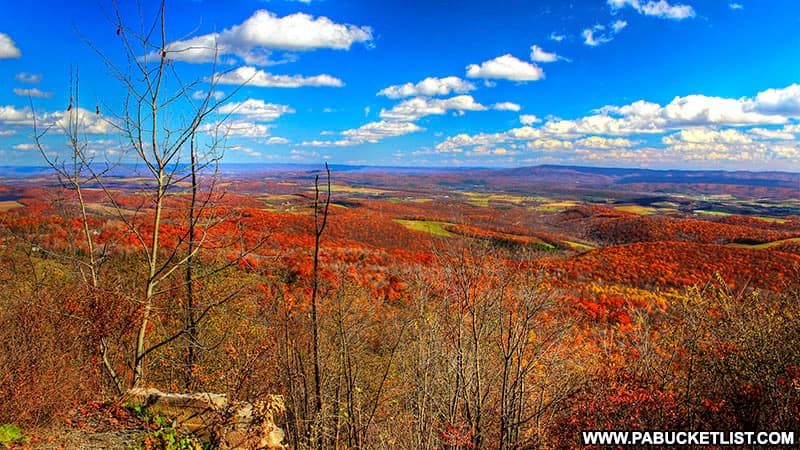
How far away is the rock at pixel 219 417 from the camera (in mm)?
6436

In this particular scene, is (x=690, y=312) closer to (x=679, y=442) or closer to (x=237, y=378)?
(x=679, y=442)

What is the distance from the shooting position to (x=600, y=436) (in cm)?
708

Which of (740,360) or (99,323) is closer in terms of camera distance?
(99,323)

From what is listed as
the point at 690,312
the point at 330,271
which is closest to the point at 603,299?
the point at 330,271

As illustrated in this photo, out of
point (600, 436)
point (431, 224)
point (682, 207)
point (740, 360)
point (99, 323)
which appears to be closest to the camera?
point (99, 323)

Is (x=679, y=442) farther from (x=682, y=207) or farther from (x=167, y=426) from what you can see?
(x=682, y=207)

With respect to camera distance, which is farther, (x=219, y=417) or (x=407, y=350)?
(x=407, y=350)

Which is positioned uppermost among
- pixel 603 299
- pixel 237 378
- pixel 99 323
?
pixel 99 323

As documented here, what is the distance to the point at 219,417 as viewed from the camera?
6.63 metres

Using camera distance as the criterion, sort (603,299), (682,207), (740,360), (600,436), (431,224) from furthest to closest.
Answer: (682,207) < (431,224) < (603,299) < (740,360) < (600,436)

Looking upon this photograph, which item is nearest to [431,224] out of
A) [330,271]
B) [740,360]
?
[330,271]

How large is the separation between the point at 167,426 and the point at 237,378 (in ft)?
6.15

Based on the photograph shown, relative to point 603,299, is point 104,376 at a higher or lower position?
higher

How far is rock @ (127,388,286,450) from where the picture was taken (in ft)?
21.1
